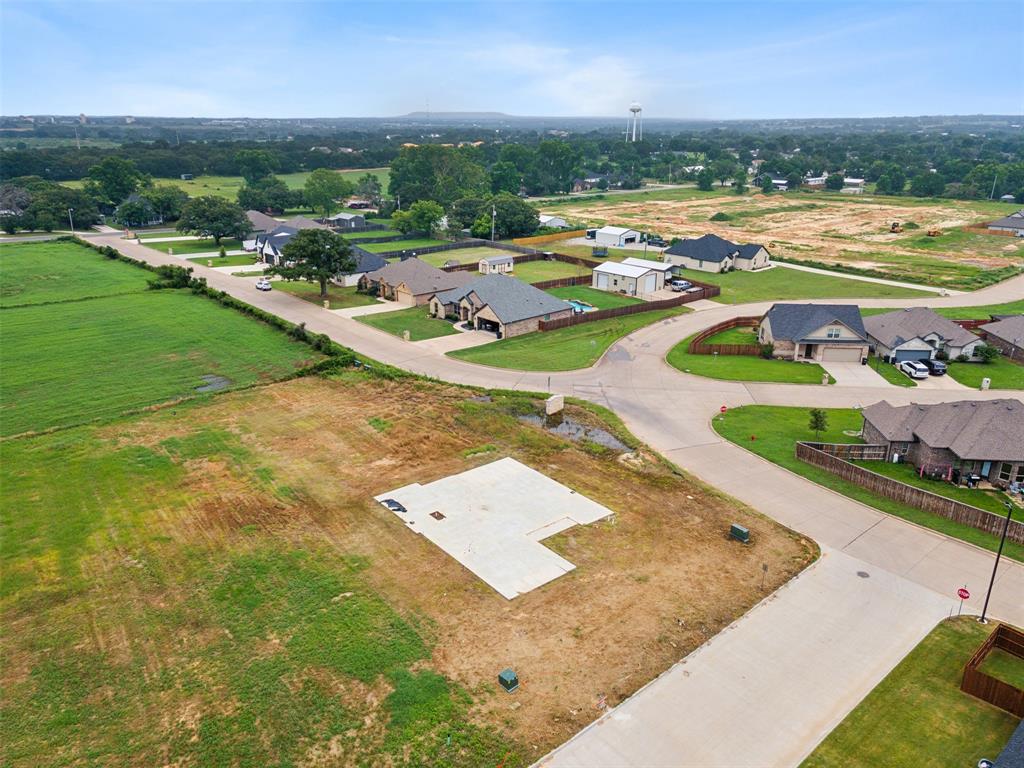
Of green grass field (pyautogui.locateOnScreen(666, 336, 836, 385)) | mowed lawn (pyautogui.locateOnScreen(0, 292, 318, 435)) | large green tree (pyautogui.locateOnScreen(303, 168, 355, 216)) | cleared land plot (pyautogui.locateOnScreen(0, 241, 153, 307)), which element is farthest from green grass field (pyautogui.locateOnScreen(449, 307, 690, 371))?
large green tree (pyautogui.locateOnScreen(303, 168, 355, 216))

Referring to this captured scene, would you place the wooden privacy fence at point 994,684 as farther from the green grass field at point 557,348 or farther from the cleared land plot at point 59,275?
the cleared land plot at point 59,275

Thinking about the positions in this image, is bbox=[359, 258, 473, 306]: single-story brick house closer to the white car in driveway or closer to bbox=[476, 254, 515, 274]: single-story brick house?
bbox=[476, 254, 515, 274]: single-story brick house

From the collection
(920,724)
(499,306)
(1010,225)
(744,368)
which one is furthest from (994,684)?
(1010,225)

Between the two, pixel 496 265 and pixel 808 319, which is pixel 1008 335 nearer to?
pixel 808 319

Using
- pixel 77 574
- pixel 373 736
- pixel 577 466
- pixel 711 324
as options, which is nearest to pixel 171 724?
pixel 373 736

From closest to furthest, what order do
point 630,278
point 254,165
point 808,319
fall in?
1. point 808,319
2. point 630,278
3. point 254,165

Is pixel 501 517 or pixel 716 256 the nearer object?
pixel 501 517
